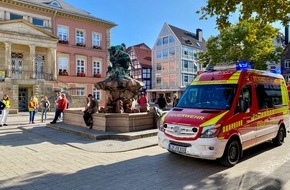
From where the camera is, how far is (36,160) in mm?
7074

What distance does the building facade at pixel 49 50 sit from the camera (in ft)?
94.5

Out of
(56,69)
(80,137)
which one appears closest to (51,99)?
(56,69)

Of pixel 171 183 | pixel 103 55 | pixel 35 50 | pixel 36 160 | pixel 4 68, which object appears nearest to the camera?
pixel 171 183

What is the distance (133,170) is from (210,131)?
197 centimetres

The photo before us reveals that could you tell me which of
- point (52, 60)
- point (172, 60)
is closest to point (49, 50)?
point (52, 60)

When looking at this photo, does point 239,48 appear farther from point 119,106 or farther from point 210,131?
point 210,131

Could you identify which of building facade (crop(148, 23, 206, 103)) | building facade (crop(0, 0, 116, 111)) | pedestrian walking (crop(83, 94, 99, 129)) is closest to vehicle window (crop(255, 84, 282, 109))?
pedestrian walking (crop(83, 94, 99, 129))

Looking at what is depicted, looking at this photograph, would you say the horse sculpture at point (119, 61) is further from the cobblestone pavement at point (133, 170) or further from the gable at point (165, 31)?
the gable at point (165, 31)

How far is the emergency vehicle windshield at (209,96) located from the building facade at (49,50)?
23.4 metres

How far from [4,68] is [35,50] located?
474 centimetres

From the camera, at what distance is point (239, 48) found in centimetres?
3006

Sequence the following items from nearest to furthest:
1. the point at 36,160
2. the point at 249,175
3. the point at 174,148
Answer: the point at 249,175, the point at 174,148, the point at 36,160

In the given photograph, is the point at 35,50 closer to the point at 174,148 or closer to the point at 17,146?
the point at 17,146

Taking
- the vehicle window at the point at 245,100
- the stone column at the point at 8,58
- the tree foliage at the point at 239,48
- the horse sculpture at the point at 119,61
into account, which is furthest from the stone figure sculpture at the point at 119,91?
the stone column at the point at 8,58
